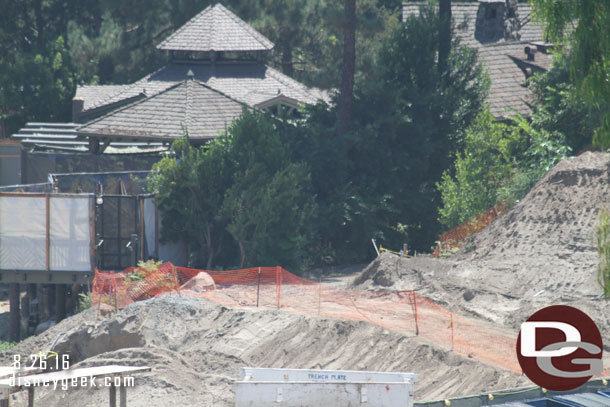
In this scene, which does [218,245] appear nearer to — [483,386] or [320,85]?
[320,85]

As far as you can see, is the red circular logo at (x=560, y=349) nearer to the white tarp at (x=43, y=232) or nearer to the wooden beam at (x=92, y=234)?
the wooden beam at (x=92, y=234)

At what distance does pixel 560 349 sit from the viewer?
1667 cm

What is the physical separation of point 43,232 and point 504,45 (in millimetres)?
28383

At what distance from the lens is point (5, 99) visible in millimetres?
46406

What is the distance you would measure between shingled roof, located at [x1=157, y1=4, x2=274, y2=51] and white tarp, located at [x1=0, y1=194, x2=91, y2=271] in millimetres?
18120

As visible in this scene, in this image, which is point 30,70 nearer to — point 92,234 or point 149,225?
point 149,225

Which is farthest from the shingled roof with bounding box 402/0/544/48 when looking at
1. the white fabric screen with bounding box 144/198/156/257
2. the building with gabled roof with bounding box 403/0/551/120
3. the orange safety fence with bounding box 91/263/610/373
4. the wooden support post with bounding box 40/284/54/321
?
the wooden support post with bounding box 40/284/54/321

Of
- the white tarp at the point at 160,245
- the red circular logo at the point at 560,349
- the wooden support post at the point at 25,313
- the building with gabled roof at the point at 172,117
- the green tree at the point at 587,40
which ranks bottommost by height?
the wooden support post at the point at 25,313

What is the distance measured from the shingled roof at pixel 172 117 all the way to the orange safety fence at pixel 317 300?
29.7ft

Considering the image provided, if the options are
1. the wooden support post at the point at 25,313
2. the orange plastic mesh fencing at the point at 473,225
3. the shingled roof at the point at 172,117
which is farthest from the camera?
the shingled roof at the point at 172,117

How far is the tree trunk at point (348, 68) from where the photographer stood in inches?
1292

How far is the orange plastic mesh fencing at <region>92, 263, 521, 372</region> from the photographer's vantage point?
2044cm

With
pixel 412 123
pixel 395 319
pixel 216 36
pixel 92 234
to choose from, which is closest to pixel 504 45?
pixel 216 36

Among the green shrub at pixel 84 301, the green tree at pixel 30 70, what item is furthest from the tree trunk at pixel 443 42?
the green tree at pixel 30 70
